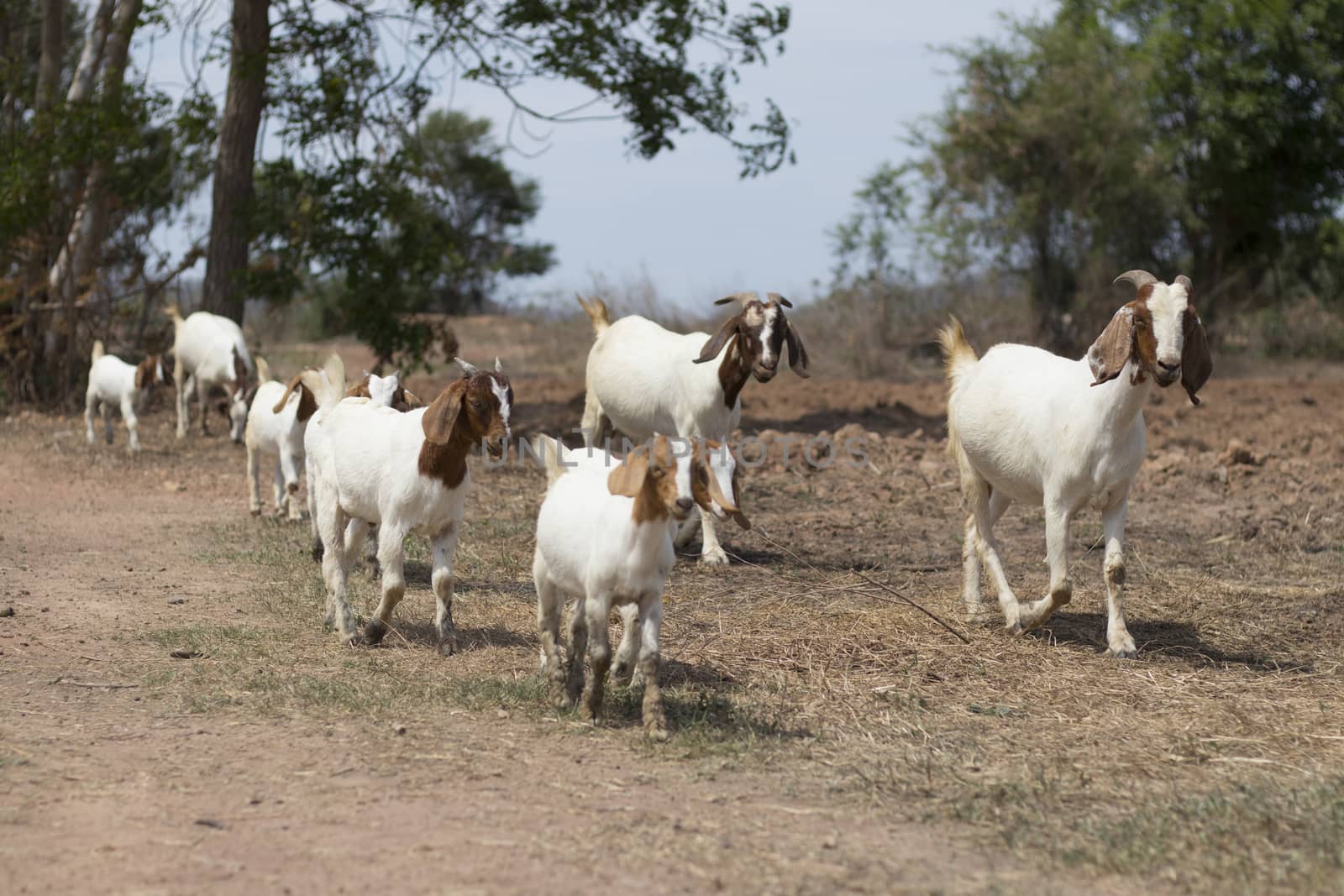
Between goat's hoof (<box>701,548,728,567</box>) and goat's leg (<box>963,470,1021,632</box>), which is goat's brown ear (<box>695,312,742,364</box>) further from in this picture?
goat's leg (<box>963,470,1021,632</box>)

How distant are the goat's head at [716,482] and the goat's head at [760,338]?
357 cm

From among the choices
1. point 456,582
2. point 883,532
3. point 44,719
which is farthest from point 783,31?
point 44,719

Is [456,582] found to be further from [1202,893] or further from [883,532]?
[1202,893]

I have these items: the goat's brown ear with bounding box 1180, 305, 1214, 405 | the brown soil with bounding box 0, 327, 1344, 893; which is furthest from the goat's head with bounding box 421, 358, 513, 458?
the goat's brown ear with bounding box 1180, 305, 1214, 405

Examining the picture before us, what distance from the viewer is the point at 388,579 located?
7.21m

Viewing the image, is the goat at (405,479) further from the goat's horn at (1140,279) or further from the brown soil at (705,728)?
the goat's horn at (1140,279)

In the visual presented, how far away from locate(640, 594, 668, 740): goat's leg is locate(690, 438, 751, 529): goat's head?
545 mm

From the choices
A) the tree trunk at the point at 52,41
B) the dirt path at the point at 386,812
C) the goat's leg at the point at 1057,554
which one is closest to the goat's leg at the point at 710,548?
the goat's leg at the point at 1057,554

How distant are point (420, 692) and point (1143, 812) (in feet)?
10.5

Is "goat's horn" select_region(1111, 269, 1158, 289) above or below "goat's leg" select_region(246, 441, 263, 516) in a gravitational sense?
above

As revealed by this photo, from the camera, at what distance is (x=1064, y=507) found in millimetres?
7461

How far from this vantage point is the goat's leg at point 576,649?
20.4 ft

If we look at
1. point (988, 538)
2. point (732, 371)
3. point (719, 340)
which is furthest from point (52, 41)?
point (988, 538)

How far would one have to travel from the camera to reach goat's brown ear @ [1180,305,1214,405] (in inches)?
276
